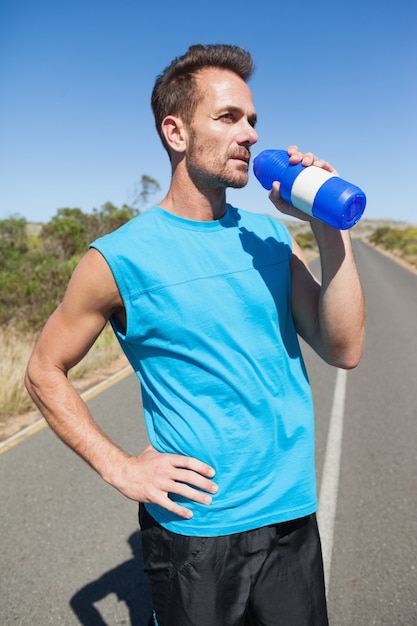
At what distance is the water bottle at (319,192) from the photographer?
127 centimetres

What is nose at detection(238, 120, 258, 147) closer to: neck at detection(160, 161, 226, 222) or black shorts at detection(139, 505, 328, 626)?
neck at detection(160, 161, 226, 222)

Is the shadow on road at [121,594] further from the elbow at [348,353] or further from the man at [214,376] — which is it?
the elbow at [348,353]

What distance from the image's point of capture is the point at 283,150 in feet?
A: 4.83

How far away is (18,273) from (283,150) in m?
11.0

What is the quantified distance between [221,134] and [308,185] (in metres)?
0.40

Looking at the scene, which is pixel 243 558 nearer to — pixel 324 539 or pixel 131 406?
pixel 324 539

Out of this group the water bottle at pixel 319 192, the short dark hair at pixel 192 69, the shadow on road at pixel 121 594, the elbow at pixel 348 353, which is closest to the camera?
the water bottle at pixel 319 192

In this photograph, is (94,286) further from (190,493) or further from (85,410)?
(190,493)

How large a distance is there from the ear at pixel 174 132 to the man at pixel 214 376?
1.6 inches

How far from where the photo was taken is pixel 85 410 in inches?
60.8

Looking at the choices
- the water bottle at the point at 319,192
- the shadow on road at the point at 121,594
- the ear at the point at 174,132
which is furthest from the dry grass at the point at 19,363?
the water bottle at the point at 319,192

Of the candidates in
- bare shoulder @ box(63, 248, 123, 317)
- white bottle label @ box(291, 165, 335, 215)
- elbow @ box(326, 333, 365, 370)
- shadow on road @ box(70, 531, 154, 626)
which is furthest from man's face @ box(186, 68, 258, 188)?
shadow on road @ box(70, 531, 154, 626)

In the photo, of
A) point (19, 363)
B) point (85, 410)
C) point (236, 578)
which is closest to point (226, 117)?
point (85, 410)

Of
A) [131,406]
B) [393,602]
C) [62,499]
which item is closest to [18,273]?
[131,406]
